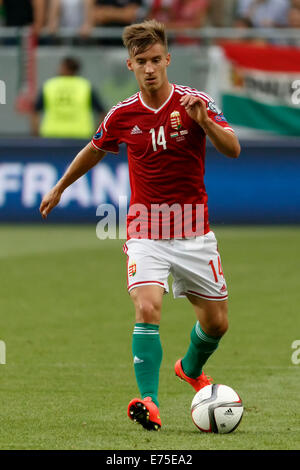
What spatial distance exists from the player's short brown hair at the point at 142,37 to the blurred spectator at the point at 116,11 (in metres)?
11.3

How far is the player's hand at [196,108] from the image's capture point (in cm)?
599

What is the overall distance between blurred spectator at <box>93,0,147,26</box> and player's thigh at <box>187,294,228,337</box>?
11499 millimetres

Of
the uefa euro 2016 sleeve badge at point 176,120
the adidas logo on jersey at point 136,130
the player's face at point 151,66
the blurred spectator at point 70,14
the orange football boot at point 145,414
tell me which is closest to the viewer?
the orange football boot at point 145,414

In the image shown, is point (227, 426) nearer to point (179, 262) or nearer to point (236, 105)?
point (179, 262)

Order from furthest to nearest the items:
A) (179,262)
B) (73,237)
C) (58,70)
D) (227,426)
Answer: (58,70) < (73,237) < (179,262) < (227,426)

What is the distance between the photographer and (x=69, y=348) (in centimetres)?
866

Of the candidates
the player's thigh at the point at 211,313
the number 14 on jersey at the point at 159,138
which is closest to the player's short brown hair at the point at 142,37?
the number 14 on jersey at the point at 159,138

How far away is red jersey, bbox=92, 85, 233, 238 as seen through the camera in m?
6.45

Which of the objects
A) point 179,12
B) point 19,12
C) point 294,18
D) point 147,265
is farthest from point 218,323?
point 19,12

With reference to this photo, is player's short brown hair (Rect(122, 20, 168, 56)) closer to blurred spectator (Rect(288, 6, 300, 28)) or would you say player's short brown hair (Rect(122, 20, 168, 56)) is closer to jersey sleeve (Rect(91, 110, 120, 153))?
jersey sleeve (Rect(91, 110, 120, 153))

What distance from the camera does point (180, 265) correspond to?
6414mm

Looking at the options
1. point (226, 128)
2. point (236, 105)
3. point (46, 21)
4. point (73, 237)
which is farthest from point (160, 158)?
point (46, 21)

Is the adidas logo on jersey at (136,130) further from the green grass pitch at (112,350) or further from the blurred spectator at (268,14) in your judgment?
the blurred spectator at (268,14)

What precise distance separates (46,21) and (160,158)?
11761 mm
